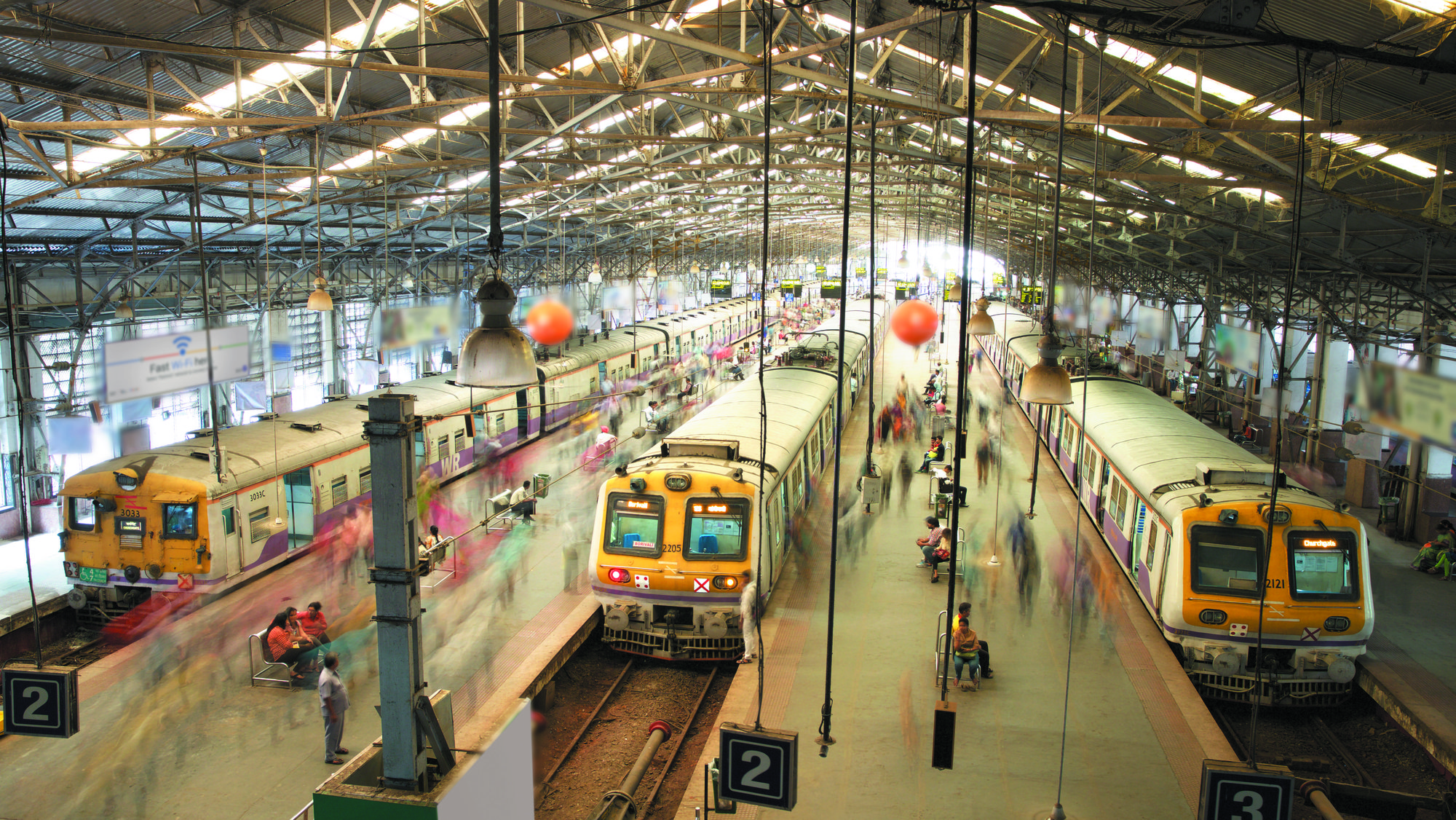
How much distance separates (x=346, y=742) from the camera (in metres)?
9.35

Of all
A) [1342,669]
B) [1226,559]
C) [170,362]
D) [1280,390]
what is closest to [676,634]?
[1226,559]

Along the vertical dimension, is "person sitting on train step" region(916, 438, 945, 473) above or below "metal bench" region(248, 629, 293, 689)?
above

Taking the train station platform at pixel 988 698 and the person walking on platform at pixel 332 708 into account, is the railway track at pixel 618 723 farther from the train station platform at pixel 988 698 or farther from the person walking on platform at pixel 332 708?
the person walking on platform at pixel 332 708

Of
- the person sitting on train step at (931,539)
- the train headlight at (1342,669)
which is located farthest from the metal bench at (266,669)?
the train headlight at (1342,669)

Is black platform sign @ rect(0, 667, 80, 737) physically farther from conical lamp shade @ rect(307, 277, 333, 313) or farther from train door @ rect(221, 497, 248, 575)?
conical lamp shade @ rect(307, 277, 333, 313)

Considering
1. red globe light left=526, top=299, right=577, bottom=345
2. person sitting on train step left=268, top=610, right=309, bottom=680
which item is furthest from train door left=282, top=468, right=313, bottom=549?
red globe light left=526, top=299, right=577, bottom=345

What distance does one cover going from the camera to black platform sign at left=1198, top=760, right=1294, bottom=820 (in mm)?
5801

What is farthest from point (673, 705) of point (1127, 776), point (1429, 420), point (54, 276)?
point (54, 276)

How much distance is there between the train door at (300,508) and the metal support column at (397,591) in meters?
11.2

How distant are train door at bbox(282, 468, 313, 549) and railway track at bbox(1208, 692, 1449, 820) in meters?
14.0

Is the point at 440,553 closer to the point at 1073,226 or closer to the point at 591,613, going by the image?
the point at 591,613

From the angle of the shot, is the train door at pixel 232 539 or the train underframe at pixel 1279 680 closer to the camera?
the train underframe at pixel 1279 680

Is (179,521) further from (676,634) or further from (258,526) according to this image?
(676,634)

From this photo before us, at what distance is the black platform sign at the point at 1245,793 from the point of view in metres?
5.80
